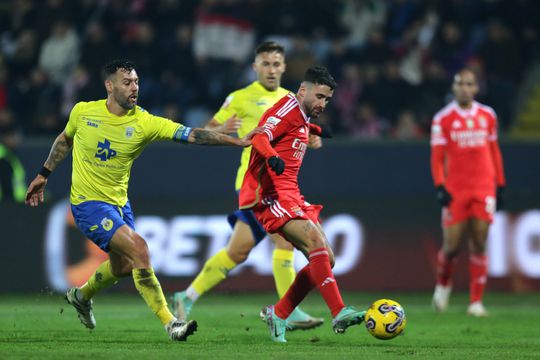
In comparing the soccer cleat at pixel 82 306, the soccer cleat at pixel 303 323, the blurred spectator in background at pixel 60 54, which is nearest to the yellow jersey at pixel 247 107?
the soccer cleat at pixel 303 323

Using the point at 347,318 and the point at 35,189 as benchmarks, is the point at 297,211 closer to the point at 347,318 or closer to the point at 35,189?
the point at 347,318

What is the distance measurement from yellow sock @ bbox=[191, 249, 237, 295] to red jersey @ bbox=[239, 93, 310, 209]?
1.81m

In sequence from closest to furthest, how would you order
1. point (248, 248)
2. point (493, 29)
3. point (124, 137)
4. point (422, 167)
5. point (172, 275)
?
1. point (124, 137)
2. point (248, 248)
3. point (172, 275)
4. point (422, 167)
5. point (493, 29)

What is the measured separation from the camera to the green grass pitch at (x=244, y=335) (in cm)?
790

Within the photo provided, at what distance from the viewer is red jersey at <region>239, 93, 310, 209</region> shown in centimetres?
862

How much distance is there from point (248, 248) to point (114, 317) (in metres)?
1.91

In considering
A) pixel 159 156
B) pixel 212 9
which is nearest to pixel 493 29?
pixel 212 9

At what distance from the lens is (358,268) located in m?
14.6

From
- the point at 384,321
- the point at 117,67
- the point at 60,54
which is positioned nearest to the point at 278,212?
the point at 384,321

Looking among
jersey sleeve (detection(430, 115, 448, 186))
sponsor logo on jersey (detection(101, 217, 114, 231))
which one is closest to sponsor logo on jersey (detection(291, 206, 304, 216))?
sponsor logo on jersey (detection(101, 217, 114, 231))

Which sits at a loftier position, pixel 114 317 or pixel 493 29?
pixel 493 29

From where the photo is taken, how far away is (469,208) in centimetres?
1248

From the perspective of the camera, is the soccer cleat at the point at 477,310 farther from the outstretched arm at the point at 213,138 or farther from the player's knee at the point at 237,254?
the outstretched arm at the point at 213,138

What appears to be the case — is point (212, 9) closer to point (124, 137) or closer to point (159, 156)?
point (159, 156)
